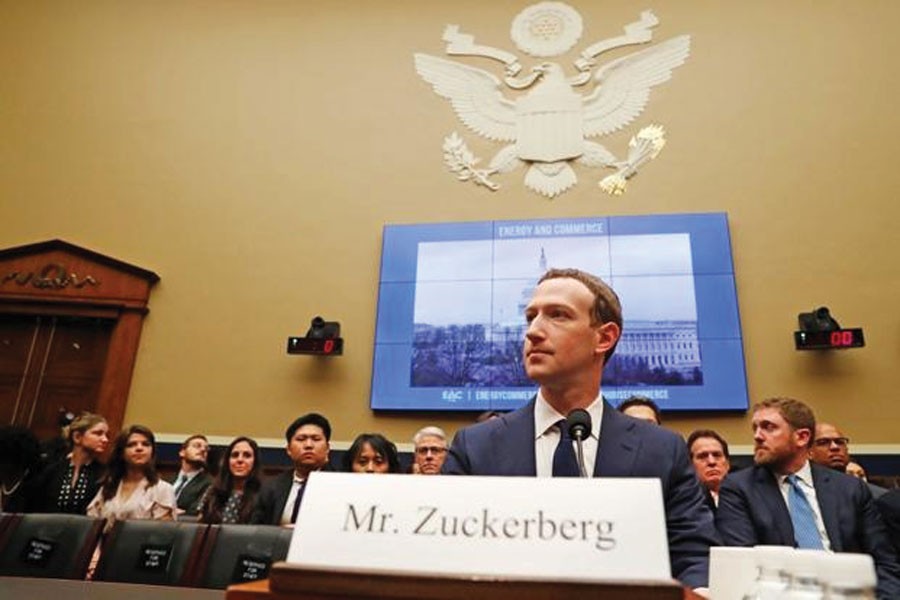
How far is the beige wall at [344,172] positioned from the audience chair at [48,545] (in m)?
3.01

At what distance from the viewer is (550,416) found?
4.35 feet

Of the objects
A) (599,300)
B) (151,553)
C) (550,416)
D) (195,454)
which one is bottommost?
(151,553)

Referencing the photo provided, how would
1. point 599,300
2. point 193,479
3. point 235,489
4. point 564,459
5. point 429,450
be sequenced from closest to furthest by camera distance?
point 564,459 < point 599,300 < point 235,489 < point 429,450 < point 193,479

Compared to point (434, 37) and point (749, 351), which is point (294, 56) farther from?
point (749, 351)

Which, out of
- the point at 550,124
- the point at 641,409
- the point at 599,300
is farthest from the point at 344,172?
the point at 599,300

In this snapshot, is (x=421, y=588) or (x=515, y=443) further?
(x=515, y=443)

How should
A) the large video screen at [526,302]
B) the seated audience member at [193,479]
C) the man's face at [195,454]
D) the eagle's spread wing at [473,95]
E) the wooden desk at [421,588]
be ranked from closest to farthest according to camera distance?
1. the wooden desk at [421,588]
2. the seated audience member at [193,479]
3. the man's face at [195,454]
4. the large video screen at [526,302]
5. the eagle's spread wing at [473,95]

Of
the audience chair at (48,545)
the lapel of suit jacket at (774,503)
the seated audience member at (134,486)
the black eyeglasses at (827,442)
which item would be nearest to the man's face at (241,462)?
the seated audience member at (134,486)

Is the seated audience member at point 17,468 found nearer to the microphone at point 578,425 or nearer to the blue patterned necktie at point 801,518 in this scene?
the microphone at point 578,425

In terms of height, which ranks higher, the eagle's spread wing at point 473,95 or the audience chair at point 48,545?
the eagle's spread wing at point 473,95

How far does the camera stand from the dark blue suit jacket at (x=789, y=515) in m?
2.17

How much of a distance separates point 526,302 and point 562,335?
12.9 feet

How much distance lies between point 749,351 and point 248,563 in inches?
168

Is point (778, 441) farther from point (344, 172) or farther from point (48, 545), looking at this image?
point (344, 172)
